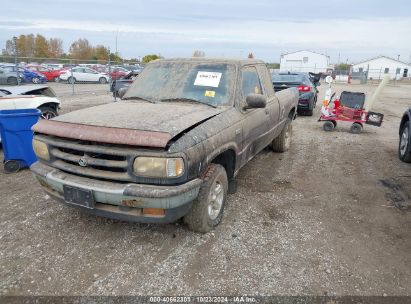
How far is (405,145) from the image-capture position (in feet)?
21.1

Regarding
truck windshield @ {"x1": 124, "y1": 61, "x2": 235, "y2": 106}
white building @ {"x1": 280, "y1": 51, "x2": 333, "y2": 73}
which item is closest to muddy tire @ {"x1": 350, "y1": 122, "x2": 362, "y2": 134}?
truck windshield @ {"x1": 124, "y1": 61, "x2": 235, "y2": 106}

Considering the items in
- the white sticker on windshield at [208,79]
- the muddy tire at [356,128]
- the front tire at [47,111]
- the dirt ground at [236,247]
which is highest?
the white sticker on windshield at [208,79]

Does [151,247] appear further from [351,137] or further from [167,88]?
[351,137]

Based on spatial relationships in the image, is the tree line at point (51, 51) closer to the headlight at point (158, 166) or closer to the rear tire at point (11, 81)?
the rear tire at point (11, 81)

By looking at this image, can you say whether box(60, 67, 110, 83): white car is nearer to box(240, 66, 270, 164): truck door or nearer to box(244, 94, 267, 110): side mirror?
box(240, 66, 270, 164): truck door

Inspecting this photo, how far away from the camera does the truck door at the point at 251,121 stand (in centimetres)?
425

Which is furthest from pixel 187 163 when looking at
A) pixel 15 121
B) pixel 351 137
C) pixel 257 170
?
pixel 351 137

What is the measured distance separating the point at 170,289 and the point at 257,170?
337 cm

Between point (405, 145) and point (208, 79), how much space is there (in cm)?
449

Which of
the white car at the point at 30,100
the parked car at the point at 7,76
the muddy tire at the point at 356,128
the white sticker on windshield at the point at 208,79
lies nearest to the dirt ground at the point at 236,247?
the white sticker on windshield at the point at 208,79

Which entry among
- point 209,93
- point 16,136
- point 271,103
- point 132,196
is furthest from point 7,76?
point 132,196

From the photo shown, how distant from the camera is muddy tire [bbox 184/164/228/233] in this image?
339cm

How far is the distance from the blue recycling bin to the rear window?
830 centimetres

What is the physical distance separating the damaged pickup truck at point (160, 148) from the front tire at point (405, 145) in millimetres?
3531
